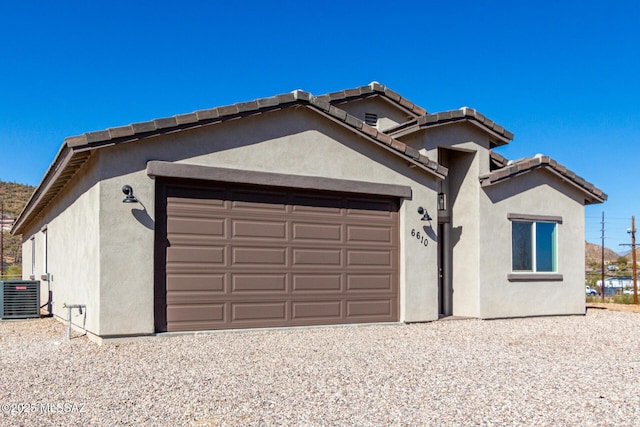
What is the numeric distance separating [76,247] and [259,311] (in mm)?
3792

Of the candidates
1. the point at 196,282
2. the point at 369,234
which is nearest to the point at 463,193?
the point at 369,234

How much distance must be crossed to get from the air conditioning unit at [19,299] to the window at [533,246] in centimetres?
1156

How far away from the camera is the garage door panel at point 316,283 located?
11.0 meters

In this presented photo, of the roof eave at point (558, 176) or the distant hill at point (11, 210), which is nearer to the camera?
the roof eave at point (558, 176)

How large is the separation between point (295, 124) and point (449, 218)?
5147 millimetres

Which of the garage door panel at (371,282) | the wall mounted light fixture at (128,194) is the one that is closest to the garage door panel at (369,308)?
the garage door panel at (371,282)

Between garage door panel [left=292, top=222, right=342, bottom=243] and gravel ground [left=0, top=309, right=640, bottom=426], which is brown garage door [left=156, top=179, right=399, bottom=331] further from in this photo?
gravel ground [left=0, top=309, right=640, bottom=426]

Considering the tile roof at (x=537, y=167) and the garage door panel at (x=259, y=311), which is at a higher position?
the tile roof at (x=537, y=167)

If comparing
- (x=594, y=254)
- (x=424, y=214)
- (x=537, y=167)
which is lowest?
(x=594, y=254)

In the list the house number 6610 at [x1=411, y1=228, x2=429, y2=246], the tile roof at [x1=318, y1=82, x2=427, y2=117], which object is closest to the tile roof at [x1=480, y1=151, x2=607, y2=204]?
the house number 6610 at [x1=411, y1=228, x2=429, y2=246]

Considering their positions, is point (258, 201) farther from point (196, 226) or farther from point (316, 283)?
point (316, 283)

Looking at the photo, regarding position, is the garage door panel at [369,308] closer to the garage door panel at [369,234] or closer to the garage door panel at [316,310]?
the garage door panel at [316,310]

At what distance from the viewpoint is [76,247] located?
1118 centimetres

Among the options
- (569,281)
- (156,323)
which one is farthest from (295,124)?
(569,281)
